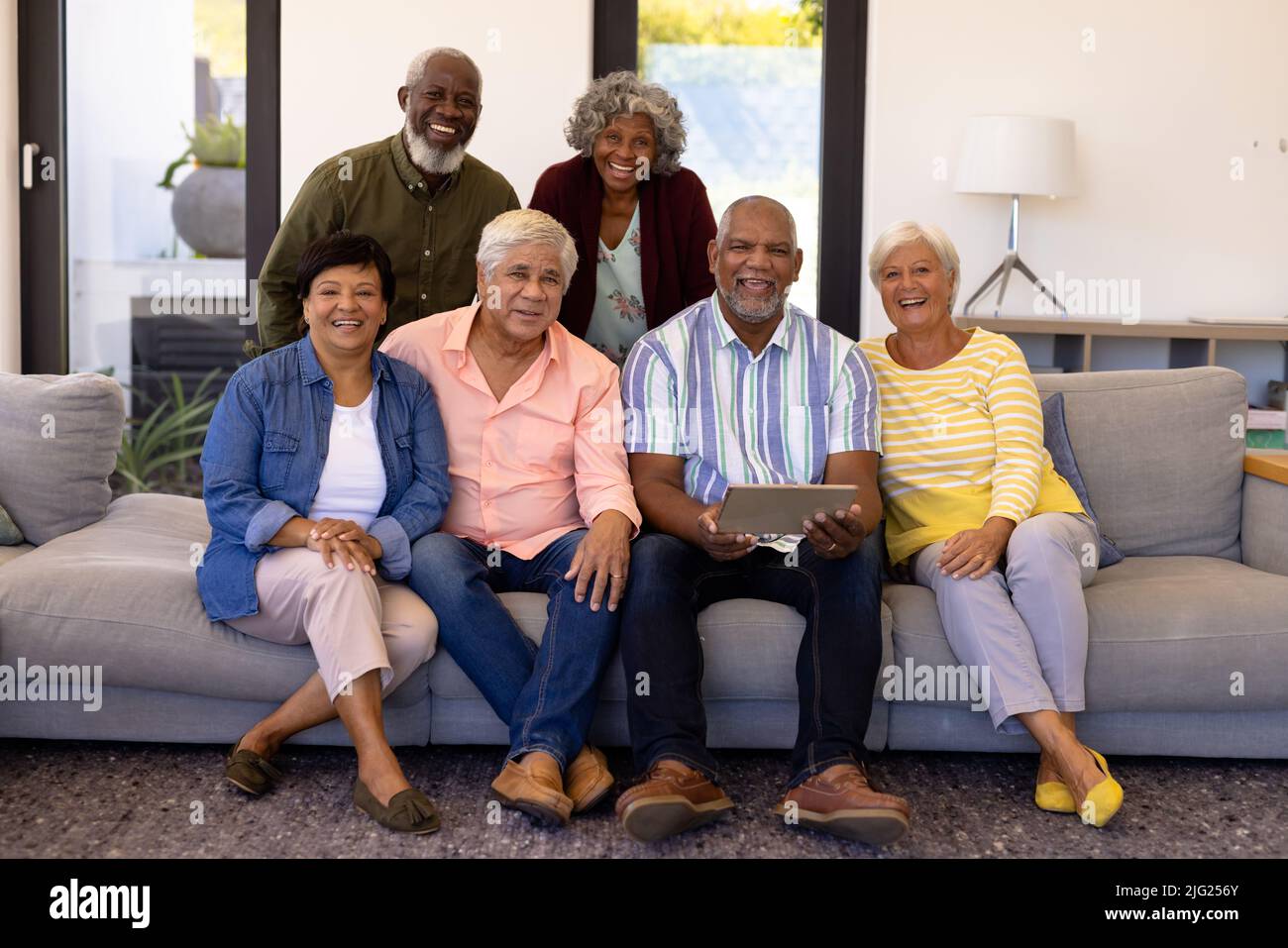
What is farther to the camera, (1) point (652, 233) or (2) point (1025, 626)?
(1) point (652, 233)

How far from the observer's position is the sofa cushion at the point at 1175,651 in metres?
2.51

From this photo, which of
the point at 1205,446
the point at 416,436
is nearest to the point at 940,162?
the point at 1205,446

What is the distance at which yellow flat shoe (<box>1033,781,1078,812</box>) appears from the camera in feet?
7.80

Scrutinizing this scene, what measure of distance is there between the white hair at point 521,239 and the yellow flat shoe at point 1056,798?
1.40 meters

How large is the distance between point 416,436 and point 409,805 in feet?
2.52

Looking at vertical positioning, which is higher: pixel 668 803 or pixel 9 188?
pixel 9 188

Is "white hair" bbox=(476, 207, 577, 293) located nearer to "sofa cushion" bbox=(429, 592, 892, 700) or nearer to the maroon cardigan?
the maroon cardigan

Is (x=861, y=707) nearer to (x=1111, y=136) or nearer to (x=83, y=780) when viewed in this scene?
(x=83, y=780)

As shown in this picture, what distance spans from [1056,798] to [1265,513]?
1035 millimetres

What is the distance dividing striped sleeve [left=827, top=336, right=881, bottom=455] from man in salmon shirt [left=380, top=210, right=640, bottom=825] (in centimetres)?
45

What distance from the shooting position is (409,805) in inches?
87.5

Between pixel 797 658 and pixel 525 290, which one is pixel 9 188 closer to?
pixel 525 290

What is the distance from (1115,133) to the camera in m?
4.59

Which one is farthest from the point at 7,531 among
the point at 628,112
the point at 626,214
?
the point at 628,112
